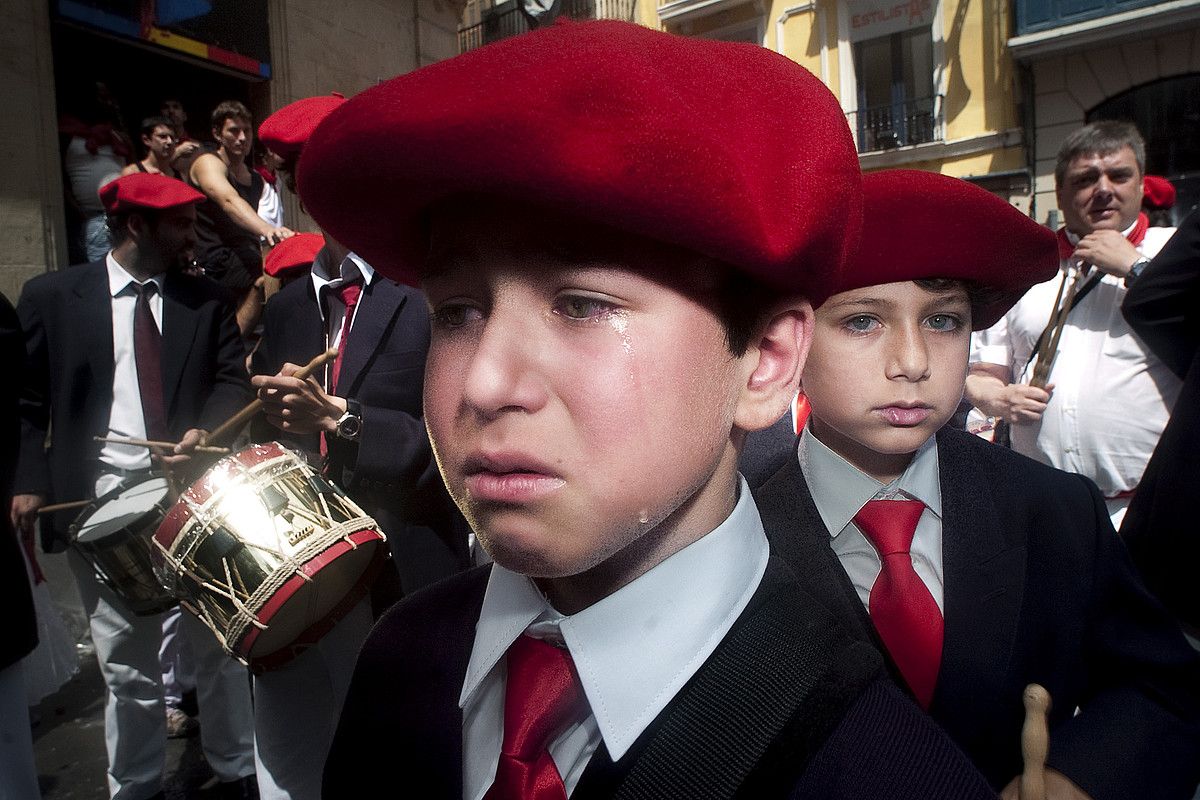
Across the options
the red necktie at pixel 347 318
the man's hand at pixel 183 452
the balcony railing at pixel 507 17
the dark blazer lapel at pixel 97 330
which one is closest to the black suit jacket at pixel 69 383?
the dark blazer lapel at pixel 97 330

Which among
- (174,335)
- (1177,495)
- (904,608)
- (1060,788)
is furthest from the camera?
(174,335)

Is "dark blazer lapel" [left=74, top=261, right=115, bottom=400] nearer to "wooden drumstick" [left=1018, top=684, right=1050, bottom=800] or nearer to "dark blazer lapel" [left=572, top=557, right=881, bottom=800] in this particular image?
"dark blazer lapel" [left=572, top=557, right=881, bottom=800]

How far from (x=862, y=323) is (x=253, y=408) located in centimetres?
193

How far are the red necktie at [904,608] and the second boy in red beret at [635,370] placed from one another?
422 mm

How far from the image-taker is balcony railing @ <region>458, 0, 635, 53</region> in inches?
705

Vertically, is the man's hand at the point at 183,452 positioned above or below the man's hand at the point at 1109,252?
below

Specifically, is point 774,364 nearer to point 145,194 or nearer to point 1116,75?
point 145,194

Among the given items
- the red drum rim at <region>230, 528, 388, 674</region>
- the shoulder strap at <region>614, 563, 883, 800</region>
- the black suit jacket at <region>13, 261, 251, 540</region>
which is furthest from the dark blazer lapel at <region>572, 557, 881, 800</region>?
the black suit jacket at <region>13, 261, 251, 540</region>

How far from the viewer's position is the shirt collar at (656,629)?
3.13 ft

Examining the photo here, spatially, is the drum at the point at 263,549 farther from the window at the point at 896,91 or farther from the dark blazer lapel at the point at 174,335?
the window at the point at 896,91

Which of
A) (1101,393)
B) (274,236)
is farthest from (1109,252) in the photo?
(274,236)

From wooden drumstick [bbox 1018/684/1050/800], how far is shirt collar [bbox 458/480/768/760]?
1.22 feet

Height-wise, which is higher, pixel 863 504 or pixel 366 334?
pixel 366 334

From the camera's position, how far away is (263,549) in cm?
218
